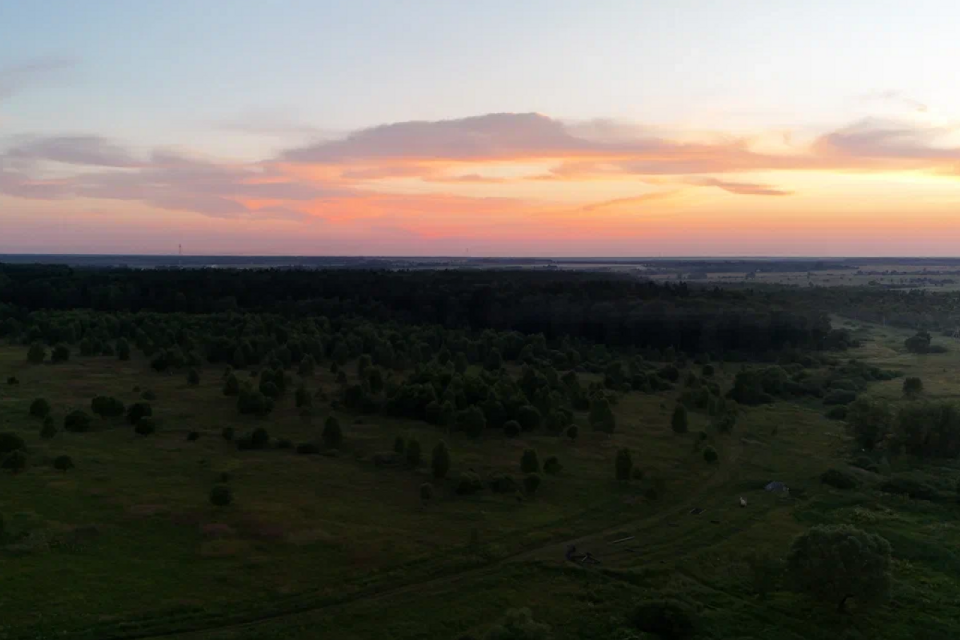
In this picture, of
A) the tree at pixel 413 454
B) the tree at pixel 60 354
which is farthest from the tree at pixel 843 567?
the tree at pixel 60 354

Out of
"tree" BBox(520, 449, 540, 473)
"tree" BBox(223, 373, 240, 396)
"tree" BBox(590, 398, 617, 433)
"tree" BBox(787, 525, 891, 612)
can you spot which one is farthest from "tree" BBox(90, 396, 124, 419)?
"tree" BBox(787, 525, 891, 612)

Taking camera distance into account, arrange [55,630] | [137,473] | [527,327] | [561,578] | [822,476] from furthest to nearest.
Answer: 1. [527,327]
2. [822,476]
3. [137,473]
4. [561,578]
5. [55,630]

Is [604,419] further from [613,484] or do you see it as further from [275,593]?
[275,593]

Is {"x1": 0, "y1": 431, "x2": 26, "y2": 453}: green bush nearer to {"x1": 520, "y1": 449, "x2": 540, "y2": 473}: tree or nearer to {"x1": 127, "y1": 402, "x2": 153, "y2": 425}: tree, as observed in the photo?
{"x1": 127, "y1": 402, "x2": 153, "y2": 425}: tree

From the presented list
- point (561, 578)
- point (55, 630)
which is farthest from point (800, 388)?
point (55, 630)

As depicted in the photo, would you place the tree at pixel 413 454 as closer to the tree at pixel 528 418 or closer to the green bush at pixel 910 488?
the tree at pixel 528 418

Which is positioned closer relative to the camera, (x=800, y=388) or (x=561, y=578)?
(x=561, y=578)
